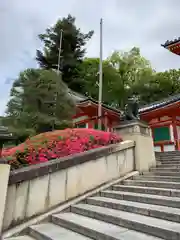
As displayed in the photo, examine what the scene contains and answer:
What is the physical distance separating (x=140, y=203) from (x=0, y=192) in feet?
7.49

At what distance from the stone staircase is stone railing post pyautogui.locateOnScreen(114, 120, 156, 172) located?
1181 millimetres

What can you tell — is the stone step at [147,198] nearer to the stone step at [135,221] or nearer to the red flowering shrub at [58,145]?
the stone step at [135,221]

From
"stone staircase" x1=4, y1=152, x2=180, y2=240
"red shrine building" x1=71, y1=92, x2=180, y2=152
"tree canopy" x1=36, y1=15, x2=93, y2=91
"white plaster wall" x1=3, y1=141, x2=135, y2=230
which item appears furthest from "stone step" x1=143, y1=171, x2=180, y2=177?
"tree canopy" x1=36, y1=15, x2=93, y2=91

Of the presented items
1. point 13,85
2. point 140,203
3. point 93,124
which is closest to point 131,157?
point 140,203

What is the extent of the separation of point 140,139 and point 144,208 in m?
2.83

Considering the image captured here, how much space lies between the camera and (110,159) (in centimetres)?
521

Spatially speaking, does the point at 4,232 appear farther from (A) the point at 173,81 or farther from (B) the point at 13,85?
(A) the point at 173,81

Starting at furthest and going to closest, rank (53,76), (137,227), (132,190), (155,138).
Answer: (155,138) → (53,76) → (132,190) → (137,227)

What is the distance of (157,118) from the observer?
1413 centimetres

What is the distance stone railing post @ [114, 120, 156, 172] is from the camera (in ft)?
19.1

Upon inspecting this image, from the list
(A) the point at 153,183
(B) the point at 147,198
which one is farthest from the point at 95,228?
(A) the point at 153,183

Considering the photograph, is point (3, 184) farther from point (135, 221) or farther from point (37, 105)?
point (37, 105)

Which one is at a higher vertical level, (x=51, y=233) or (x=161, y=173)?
(x=161, y=173)

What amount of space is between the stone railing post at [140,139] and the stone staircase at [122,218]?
46.5 inches
